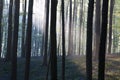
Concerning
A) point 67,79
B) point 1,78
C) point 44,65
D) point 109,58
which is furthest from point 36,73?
point 109,58

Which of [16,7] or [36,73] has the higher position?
[16,7]

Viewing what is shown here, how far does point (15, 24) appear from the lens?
20.8m

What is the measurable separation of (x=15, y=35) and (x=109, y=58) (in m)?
9.90

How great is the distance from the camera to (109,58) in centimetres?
2675

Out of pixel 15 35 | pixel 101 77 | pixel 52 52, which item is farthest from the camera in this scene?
pixel 15 35

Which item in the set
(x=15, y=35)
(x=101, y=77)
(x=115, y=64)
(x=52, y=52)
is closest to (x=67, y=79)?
(x=115, y=64)

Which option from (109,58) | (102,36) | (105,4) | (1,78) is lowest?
(1,78)

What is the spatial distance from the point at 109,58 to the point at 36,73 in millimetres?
6920

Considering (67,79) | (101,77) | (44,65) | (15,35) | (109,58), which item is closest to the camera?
(101,77)

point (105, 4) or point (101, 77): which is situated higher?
point (105, 4)

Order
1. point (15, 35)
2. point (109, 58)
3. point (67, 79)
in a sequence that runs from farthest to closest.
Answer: point (109, 58) < point (67, 79) < point (15, 35)

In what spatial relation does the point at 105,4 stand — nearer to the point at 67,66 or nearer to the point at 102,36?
the point at 102,36

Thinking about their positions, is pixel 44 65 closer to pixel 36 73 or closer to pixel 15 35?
pixel 36 73

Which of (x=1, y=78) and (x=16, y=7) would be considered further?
(x=1, y=78)
